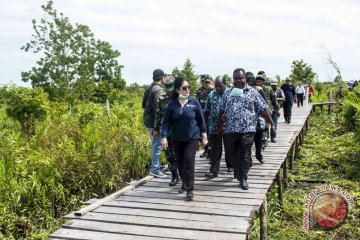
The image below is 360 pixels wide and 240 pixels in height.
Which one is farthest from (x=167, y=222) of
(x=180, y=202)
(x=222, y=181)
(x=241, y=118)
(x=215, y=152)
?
(x=215, y=152)

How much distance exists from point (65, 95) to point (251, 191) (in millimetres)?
26798

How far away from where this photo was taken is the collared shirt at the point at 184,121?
17.9 ft

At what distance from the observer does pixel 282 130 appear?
12602 millimetres

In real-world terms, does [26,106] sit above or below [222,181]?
above

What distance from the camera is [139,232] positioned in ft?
14.4

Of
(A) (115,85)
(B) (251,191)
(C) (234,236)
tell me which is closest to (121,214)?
(C) (234,236)

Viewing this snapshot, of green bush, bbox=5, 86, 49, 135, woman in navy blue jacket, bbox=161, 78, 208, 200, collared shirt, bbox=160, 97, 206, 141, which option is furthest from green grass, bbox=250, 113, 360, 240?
green bush, bbox=5, 86, 49, 135

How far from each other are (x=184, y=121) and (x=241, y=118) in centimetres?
87

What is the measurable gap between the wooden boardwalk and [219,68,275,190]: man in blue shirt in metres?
0.46

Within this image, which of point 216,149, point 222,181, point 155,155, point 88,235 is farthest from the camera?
point 155,155

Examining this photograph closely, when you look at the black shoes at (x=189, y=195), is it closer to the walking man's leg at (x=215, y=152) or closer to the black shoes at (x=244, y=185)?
the black shoes at (x=244, y=185)

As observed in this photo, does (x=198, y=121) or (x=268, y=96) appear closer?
(x=198, y=121)

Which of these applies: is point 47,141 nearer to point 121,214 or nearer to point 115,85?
point 121,214

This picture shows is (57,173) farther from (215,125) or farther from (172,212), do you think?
(172,212)
